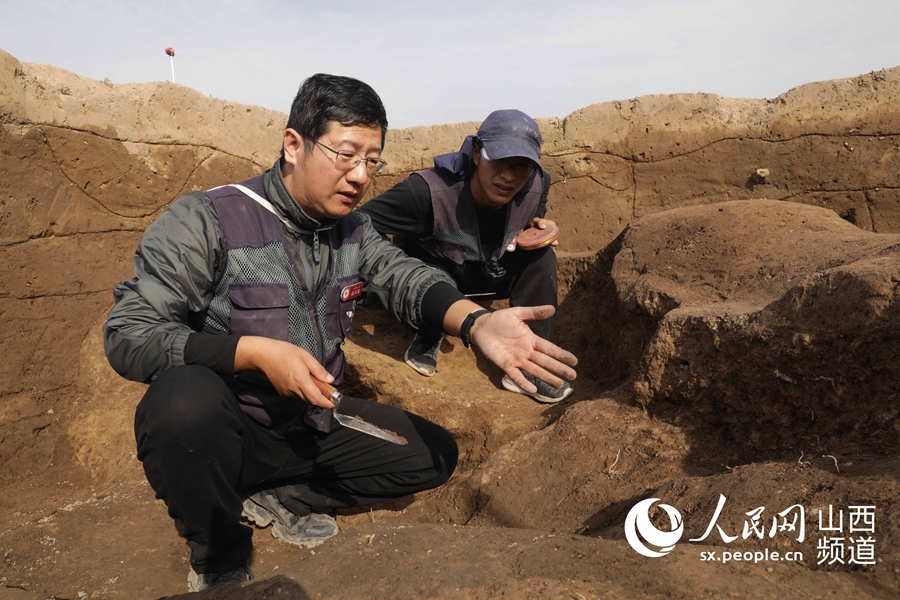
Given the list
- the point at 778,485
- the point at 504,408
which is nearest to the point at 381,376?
the point at 504,408

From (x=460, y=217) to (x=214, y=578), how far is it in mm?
2251

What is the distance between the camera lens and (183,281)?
1.98 meters

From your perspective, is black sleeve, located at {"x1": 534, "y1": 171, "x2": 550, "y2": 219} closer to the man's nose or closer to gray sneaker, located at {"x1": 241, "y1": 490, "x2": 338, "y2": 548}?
the man's nose

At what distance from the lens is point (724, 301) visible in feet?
9.21

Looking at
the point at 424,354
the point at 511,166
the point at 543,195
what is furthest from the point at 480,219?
the point at 424,354

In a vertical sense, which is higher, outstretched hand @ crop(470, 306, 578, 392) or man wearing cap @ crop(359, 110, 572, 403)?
man wearing cap @ crop(359, 110, 572, 403)

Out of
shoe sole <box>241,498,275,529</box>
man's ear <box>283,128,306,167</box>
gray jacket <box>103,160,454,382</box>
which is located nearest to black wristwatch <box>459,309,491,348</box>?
gray jacket <box>103,160,454,382</box>

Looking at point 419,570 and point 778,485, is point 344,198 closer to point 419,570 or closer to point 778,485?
point 419,570

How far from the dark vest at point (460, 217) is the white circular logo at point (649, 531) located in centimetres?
202

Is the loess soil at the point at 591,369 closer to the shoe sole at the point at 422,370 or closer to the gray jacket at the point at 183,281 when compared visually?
the shoe sole at the point at 422,370

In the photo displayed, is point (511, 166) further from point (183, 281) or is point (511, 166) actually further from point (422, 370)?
point (183, 281)

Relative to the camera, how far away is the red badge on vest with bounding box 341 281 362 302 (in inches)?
92.9

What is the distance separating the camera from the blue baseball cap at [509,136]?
3352 millimetres

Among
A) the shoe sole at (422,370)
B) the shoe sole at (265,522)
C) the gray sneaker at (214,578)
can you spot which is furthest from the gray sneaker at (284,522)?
the shoe sole at (422,370)
